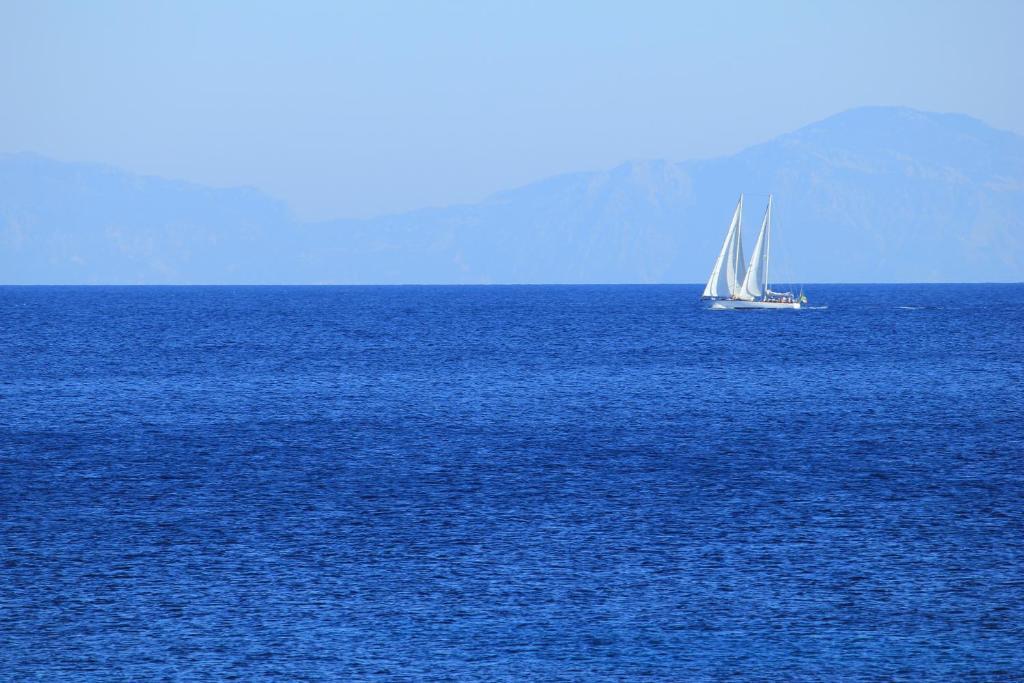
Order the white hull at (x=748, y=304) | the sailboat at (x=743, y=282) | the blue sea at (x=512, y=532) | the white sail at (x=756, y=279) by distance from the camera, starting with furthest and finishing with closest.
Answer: the white hull at (x=748, y=304)
the white sail at (x=756, y=279)
the sailboat at (x=743, y=282)
the blue sea at (x=512, y=532)

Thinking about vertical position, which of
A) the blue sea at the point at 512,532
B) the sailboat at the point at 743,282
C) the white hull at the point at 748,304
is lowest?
the blue sea at the point at 512,532

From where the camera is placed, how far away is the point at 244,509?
4709 cm

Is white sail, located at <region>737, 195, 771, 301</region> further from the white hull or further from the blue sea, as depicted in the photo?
the blue sea

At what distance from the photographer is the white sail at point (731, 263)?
179 metres

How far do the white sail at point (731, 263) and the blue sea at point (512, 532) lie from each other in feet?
291

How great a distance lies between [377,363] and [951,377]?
1740 inches

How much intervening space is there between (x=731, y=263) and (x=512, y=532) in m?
149

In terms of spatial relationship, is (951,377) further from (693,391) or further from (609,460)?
(609,460)

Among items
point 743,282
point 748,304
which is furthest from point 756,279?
point 748,304

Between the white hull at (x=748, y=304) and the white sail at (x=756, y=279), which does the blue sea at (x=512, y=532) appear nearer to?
the white sail at (x=756, y=279)

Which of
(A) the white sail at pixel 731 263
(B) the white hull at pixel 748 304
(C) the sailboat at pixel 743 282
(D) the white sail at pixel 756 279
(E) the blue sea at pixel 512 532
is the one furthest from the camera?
(B) the white hull at pixel 748 304

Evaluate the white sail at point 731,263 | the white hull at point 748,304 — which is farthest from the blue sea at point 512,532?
the white hull at point 748,304

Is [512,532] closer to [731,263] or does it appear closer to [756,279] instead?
[731,263]

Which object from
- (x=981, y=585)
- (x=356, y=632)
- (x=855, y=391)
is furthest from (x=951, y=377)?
(x=356, y=632)
